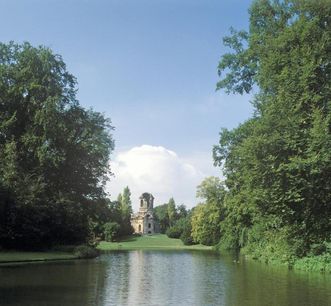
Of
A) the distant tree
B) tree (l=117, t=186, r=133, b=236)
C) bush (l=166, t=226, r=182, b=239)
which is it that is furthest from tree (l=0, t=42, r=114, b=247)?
the distant tree

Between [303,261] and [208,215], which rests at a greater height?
[208,215]

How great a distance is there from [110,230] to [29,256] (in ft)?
224

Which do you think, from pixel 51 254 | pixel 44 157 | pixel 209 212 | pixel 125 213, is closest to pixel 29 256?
pixel 51 254

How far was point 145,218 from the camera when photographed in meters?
152

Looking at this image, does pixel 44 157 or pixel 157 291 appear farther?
pixel 44 157

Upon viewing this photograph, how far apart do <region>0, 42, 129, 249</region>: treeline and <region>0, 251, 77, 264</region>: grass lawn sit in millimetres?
2014

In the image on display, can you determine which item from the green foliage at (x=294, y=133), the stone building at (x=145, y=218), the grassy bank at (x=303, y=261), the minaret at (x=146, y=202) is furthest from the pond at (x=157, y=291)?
the minaret at (x=146, y=202)

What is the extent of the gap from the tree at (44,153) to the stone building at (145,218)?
104013 millimetres

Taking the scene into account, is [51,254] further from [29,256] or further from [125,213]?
[125,213]

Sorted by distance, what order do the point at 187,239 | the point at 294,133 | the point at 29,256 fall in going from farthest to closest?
the point at 187,239
the point at 29,256
the point at 294,133

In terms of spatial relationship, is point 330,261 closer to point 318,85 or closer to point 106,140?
point 318,85

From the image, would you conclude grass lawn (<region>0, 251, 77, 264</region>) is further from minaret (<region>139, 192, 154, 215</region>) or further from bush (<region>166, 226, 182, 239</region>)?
minaret (<region>139, 192, 154, 215</region>)

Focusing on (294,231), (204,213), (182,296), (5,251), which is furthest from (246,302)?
(204,213)

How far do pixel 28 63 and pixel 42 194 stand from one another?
41.4ft
